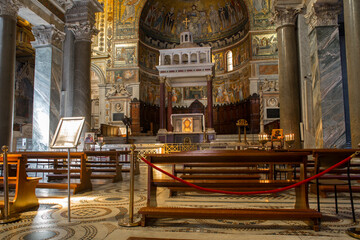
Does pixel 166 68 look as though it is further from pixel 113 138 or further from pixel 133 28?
pixel 133 28

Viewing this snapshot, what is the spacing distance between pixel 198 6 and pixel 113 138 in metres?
15.9

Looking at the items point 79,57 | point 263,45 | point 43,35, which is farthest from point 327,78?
point 263,45

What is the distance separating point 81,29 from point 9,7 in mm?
3728

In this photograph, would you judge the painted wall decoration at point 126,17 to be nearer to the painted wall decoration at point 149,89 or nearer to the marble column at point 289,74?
the painted wall decoration at point 149,89

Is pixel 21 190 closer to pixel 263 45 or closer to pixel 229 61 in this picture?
pixel 263 45

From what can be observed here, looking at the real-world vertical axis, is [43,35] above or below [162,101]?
above

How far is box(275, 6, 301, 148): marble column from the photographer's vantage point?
10891 mm

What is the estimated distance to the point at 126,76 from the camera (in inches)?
968

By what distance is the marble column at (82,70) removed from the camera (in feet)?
42.0

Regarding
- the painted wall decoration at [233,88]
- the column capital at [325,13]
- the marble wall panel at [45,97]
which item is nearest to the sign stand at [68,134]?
the marble wall panel at [45,97]

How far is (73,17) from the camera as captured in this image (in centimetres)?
1287

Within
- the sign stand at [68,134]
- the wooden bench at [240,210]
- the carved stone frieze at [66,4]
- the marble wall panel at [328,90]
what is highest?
the carved stone frieze at [66,4]

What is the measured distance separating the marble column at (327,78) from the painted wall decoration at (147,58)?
17.8m

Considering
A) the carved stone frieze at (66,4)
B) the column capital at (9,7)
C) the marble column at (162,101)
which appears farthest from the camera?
the marble column at (162,101)
